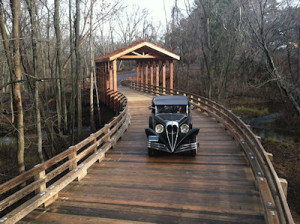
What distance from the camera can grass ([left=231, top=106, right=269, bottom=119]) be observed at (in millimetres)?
26312

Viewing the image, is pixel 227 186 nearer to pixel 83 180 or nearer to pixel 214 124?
pixel 83 180

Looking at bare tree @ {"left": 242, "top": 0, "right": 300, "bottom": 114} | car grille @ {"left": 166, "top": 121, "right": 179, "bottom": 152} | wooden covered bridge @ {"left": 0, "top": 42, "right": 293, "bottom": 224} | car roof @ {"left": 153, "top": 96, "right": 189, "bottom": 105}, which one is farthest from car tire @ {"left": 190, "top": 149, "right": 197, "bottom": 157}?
bare tree @ {"left": 242, "top": 0, "right": 300, "bottom": 114}

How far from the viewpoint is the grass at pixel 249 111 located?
26.3 meters

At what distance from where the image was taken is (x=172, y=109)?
9.52m

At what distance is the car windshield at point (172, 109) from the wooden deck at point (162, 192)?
1.53 m

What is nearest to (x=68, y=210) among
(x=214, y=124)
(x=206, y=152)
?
(x=206, y=152)

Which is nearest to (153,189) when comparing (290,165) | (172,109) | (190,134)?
(190,134)

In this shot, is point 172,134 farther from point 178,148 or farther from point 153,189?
point 153,189

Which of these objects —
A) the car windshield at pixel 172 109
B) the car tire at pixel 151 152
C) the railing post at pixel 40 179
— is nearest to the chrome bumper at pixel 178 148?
the car tire at pixel 151 152

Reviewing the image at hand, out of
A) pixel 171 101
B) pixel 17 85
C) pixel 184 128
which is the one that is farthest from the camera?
pixel 171 101

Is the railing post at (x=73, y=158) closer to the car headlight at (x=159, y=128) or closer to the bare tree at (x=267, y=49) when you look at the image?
the car headlight at (x=159, y=128)

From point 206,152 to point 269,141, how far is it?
10810mm

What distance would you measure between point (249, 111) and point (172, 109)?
1984cm

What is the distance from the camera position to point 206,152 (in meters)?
9.37
